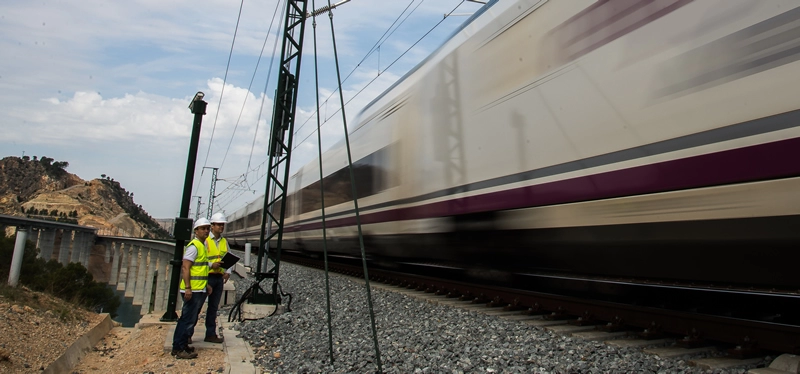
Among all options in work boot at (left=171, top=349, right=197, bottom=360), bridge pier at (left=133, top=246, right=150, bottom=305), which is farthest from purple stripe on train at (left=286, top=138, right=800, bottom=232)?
bridge pier at (left=133, top=246, right=150, bottom=305)

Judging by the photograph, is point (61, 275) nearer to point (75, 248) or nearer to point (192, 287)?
point (75, 248)

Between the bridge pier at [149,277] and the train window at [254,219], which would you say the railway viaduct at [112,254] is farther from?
the train window at [254,219]

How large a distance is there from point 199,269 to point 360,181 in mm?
5302

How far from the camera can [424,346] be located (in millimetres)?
4758

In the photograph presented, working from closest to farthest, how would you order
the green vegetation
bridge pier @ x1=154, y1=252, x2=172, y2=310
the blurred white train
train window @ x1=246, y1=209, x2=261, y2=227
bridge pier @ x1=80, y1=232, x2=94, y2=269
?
the blurred white train < train window @ x1=246, y1=209, x2=261, y2=227 < the green vegetation < bridge pier @ x1=154, y1=252, x2=172, y2=310 < bridge pier @ x1=80, y1=232, x2=94, y2=269

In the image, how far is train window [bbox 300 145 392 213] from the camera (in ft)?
31.0

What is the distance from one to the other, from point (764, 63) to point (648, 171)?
0.96 m

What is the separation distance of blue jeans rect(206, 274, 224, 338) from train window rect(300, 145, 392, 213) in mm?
3510

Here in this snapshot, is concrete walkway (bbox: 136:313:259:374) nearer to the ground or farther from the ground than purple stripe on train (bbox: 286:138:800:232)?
nearer to the ground

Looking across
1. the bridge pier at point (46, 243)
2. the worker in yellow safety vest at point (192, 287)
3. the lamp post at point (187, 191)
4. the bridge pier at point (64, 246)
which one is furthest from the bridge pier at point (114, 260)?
the worker in yellow safety vest at point (192, 287)

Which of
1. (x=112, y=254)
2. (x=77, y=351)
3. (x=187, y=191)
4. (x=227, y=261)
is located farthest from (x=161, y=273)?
(x=227, y=261)

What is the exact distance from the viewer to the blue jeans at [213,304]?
19.9 feet

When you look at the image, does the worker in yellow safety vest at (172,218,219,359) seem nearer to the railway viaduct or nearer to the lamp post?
the lamp post

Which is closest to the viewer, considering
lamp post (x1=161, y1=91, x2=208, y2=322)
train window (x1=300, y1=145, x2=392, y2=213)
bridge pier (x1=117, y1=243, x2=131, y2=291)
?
lamp post (x1=161, y1=91, x2=208, y2=322)
